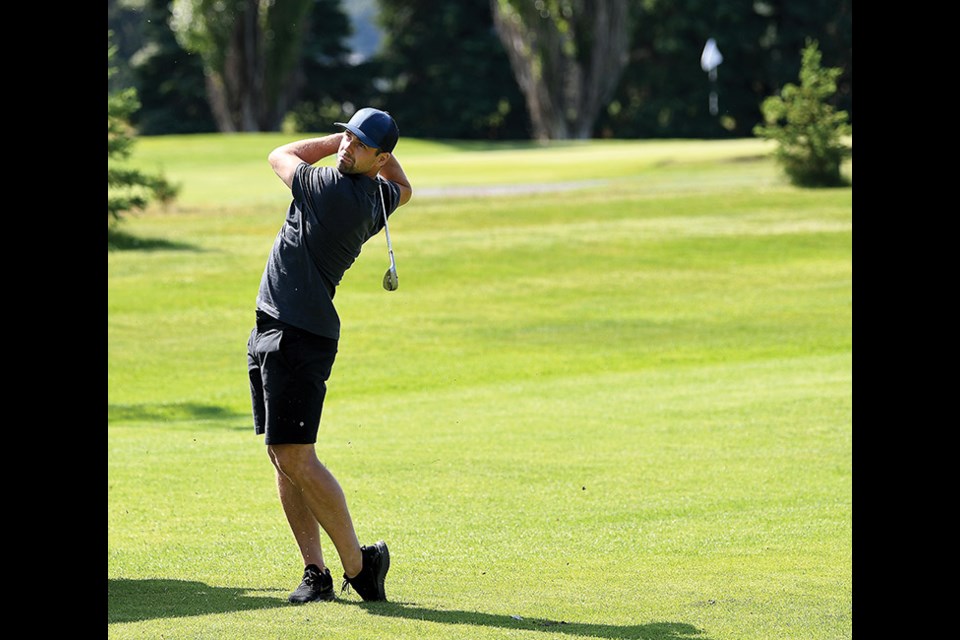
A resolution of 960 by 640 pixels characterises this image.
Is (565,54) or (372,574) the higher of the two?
(565,54)

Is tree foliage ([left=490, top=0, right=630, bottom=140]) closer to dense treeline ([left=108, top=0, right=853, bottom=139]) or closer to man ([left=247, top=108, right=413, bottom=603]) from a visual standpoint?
dense treeline ([left=108, top=0, right=853, bottom=139])

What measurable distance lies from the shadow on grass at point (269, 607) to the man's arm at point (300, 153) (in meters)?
1.69

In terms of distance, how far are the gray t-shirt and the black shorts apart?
57mm

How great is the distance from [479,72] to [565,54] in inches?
302

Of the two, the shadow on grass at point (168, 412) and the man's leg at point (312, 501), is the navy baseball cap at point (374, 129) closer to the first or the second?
the man's leg at point (312, 501)

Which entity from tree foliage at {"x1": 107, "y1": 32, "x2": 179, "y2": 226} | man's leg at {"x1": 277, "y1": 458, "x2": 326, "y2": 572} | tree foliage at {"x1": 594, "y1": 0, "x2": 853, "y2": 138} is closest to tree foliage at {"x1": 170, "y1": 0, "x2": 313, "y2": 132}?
tree foliage at {"x1": 594, "y1": 0, "x2": 853, "y2": 138}

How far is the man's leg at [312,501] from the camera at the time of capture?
19.8ft

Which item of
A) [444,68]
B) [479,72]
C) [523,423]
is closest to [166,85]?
[444,68]

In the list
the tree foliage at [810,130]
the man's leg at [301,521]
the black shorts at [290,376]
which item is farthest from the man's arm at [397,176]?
the tree foliage at [810,130]

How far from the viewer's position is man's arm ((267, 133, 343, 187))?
19.9 feet

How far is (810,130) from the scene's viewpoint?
115 ft

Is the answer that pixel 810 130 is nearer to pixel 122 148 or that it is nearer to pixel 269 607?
pixel 122 148
